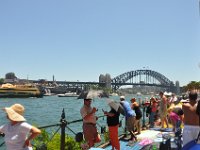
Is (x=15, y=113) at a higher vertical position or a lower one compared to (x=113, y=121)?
higher

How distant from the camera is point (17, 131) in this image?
6.14 metres

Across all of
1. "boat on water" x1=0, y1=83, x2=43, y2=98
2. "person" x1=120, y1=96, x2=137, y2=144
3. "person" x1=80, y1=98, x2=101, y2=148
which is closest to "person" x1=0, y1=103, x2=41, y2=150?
"person" x1=80, y1=98, x2=101, y2=148

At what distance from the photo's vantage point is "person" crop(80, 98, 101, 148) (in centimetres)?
918

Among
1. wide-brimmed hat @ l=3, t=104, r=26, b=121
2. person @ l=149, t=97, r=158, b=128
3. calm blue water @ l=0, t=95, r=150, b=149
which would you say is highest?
wide-brimmed hat @ l=3, t=104, r=26, b=121

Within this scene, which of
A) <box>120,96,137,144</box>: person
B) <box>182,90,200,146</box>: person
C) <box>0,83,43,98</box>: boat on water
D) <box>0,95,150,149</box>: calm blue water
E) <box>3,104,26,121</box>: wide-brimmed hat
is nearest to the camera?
<box>3,104,26,121</box>: wide-brimmed hat

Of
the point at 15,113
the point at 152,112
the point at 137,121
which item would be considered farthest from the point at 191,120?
the point at 152,112

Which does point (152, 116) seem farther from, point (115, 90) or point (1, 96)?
point (115, 90)

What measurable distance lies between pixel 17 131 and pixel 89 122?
3381mm

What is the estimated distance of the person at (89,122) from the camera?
9180mm

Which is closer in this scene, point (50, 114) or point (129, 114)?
point (129, 114)

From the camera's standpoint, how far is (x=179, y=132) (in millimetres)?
8719

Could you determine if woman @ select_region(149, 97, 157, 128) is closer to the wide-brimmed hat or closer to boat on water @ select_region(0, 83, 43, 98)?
the wide-brimmed hat

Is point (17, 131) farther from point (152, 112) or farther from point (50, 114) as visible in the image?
point (50, 114)

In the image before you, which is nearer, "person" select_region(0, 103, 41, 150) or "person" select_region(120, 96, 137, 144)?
"person" select_region(0, 103, 41, 150)
